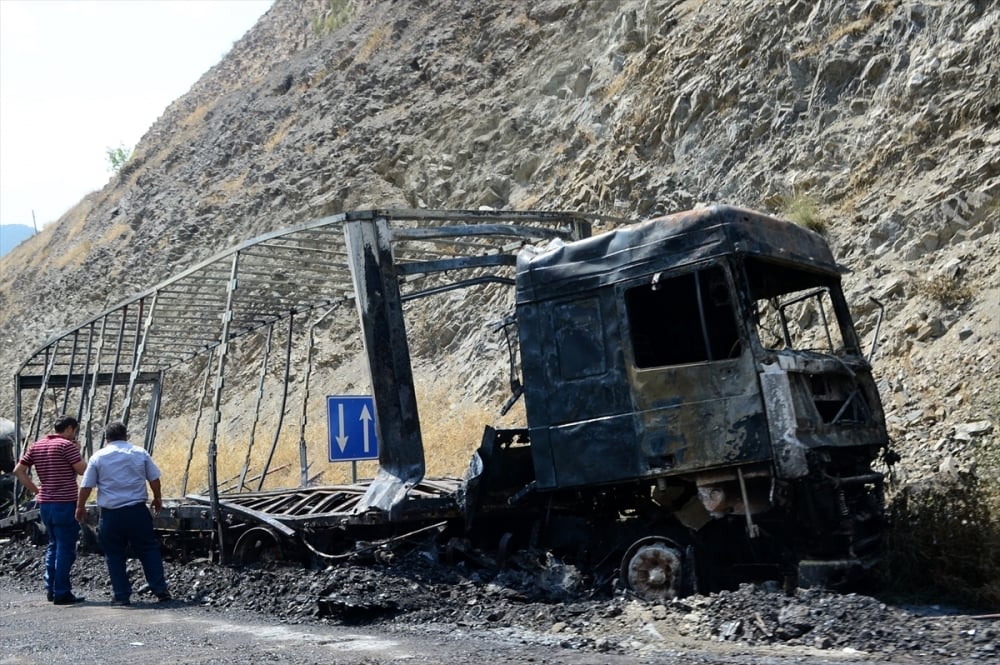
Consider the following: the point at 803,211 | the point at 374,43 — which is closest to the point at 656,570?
the point at 803,211

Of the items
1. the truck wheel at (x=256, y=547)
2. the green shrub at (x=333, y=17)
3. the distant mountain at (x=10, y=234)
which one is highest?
the distant mountain at (x=10, y=234)

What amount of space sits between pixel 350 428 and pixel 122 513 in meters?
3.23

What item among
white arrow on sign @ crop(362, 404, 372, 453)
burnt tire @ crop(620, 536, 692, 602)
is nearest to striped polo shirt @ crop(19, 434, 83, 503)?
white arrow on sign @ crop(362, 404, 372, 453)

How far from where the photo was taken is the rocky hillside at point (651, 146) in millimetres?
12695

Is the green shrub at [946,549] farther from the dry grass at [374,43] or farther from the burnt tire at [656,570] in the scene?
the dry grass at [374,43]

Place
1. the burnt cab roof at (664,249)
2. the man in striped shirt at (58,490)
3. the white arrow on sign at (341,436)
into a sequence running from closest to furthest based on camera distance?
the burnt cab roof at (664,249), the man in striped shirt at (58,490), the white arrow on sign at (341,436)

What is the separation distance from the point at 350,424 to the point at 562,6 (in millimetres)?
15813

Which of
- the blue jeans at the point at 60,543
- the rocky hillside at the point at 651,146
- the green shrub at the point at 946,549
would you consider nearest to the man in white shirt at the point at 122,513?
the blue jeans at the point at 60,543

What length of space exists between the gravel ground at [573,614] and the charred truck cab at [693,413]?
0.52 meters

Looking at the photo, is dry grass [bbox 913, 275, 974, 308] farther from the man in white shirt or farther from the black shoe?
the black shoe

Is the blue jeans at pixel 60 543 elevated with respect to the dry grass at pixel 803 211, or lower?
lower

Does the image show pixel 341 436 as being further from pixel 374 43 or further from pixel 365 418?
pixel 374 43

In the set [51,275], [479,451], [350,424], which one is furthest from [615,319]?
[51,275]

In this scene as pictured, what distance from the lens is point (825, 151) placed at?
16.0 meters
